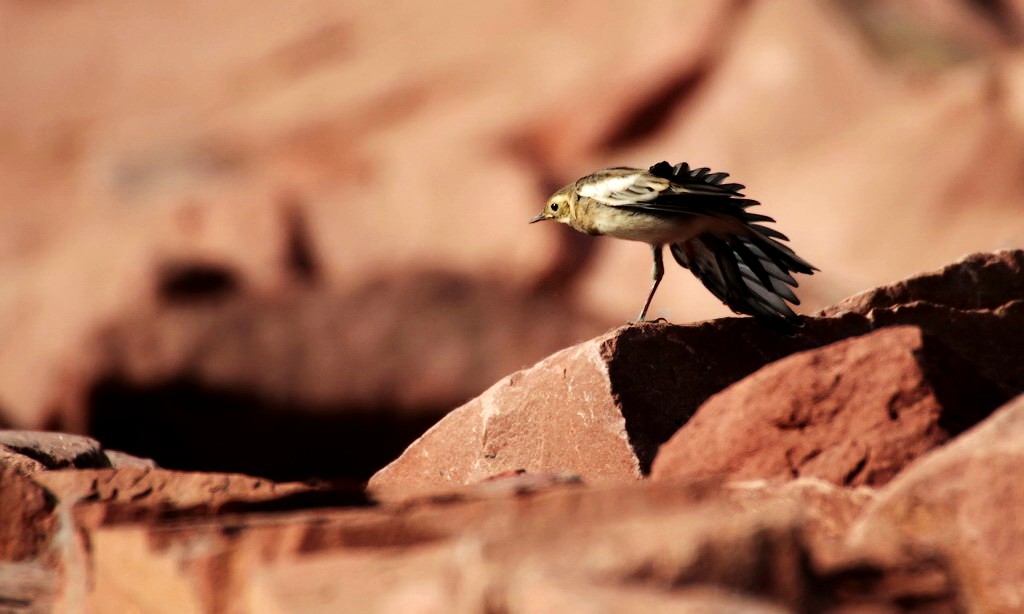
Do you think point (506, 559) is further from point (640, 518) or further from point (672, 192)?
point (672, 192)

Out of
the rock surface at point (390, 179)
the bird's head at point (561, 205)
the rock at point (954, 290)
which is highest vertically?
the rock surface at point (390, 179)

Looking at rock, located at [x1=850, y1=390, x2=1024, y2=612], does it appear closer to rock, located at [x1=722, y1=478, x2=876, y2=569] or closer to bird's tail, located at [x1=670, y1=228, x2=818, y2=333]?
rock, located at [x1=722, y1=478, x2=876, y2=569]

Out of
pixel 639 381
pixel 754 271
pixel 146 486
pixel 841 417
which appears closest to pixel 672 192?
pixel 754 271

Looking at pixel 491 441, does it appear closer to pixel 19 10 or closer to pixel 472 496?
pixel 472 496

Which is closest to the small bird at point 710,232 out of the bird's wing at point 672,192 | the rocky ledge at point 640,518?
the bird's wing at point 672,192

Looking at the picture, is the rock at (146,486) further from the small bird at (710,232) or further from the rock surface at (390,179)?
the rock surface at (390,179)

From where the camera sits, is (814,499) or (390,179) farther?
(390,179)
